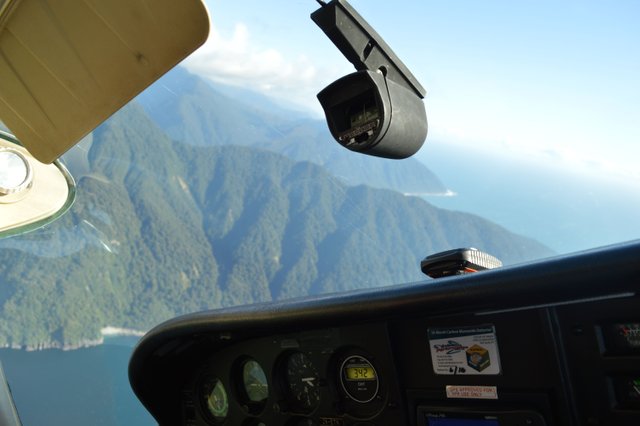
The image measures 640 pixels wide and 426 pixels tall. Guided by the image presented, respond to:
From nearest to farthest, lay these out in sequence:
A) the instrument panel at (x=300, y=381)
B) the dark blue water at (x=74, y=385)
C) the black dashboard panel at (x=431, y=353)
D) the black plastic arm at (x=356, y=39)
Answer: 1. the black plastic arm at (x=356, y=39)
2. the black dashboard panel at (x=431, y=353)
3. the instrument panel at (x=300, y=381)
4. the dark blue water at (x=74, y=385)

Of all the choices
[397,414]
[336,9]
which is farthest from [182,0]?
[397,414]

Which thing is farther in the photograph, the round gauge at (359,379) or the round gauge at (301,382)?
the round gauge at (301,382)

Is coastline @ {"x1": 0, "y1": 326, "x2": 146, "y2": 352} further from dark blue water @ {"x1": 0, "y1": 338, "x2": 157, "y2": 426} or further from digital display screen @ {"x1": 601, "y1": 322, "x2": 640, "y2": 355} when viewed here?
digital display screen @ {"x1": 601, "y1": 322, "x2": 640, "y2": 355}

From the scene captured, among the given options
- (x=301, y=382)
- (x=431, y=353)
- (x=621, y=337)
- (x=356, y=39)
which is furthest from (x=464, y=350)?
(x=356, y=39)

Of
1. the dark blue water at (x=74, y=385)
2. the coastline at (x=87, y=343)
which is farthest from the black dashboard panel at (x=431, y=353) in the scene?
the coastline at (x=87, y=343)

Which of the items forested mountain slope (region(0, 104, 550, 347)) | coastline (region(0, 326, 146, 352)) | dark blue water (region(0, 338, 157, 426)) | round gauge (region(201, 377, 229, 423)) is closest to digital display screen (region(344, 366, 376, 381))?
forested mountain slope (region(0, 104, 550, 347))

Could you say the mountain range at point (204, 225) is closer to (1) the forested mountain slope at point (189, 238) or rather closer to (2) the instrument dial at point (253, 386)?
(1) the forested mountain slope at point (189, 238)
